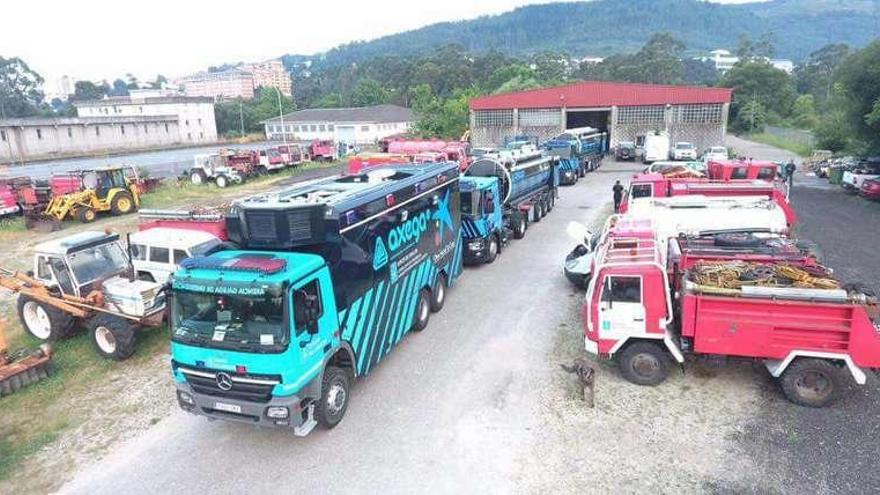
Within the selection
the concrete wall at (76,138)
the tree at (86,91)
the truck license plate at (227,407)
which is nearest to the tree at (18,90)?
the tree at (86,91)

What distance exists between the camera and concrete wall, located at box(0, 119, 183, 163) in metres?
51.5

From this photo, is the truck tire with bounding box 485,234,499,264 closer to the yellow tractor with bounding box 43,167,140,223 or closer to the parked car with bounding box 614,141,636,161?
the yellow tractor with bounding box 43,167,140,223

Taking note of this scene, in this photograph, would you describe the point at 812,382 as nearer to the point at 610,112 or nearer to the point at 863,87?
the point at 863,87

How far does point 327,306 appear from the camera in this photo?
24.1 feet

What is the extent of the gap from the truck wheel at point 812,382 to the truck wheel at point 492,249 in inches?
331

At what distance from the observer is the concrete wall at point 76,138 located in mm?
51478

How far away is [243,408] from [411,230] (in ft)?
15.1

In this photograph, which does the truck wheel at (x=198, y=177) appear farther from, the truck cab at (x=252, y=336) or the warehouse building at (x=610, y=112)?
the truck cab at (x=252, y=336)

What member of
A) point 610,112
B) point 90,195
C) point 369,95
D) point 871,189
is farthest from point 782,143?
point 369,95

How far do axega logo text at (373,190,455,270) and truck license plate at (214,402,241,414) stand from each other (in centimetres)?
297

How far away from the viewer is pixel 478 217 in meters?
14.8

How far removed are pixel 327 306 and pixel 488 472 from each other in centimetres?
306

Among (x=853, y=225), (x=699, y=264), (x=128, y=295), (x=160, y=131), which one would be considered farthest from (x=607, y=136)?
(x=160, y=131)

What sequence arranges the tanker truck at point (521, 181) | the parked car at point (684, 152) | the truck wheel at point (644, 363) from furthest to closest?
the parked car at point (684, 152)
the tanker truck at point (521, 181)
the truck wheel at point (644, 363)
